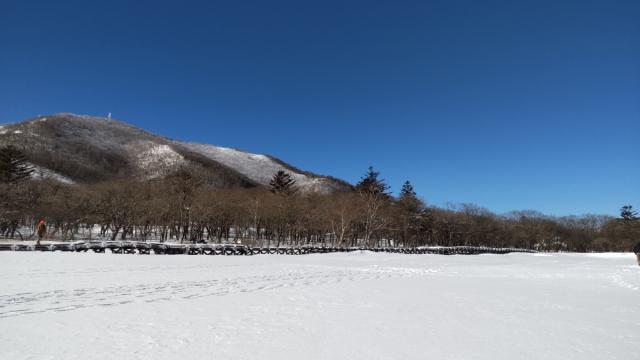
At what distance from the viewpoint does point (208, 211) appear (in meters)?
62.8

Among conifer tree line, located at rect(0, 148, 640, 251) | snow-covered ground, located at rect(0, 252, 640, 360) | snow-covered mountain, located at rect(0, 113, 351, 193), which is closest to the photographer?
snow-covered ground, located at rect(0, 252, 640, 360)

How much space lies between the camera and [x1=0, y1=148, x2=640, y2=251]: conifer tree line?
59469mm

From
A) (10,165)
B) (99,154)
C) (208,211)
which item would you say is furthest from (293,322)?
(99,154)

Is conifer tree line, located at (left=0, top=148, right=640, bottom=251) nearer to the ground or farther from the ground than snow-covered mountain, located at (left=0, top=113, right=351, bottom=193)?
nearer to the ground

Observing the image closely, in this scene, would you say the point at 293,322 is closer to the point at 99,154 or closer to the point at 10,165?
the point at 10,165

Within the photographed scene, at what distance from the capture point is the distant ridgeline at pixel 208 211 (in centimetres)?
6094

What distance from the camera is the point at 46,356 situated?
18.7 ft

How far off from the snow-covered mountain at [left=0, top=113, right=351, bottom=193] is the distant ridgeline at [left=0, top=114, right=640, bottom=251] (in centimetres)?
64

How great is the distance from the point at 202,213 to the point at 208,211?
979mm

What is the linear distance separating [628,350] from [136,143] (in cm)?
19844

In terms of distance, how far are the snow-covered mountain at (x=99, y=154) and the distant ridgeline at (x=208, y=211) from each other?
0.64m

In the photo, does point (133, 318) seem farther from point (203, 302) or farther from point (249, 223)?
point (249, 223)

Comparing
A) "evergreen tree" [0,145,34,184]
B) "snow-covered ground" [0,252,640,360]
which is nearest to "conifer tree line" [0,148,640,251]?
"evergreen tree" [0,145,34,184]

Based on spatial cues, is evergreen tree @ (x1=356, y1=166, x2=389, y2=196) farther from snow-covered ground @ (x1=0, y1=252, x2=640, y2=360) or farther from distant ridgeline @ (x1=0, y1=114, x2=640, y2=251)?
snow-covered ground @ (x1=0, y1=252, x2=640, y2=360)
